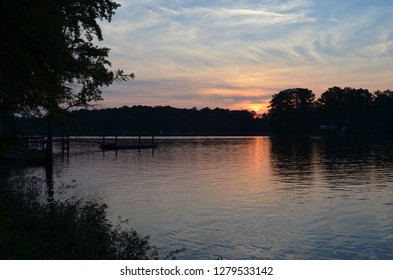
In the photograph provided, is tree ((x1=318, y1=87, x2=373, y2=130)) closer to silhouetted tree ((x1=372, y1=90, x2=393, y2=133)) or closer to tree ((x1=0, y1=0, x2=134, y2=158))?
silhouetted tree ((x1=372, y1=90, x2=393, y2=133))

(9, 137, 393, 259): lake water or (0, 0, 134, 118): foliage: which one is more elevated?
(0, 0, 134, 118): foliage

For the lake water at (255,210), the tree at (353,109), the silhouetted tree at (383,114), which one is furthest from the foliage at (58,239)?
the tree at (353,109)

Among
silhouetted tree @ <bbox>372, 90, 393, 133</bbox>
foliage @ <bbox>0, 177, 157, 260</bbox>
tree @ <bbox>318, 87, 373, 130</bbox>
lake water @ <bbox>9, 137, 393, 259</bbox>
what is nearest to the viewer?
foliage @ <bbox>0, 177, 157, 260</bbox>

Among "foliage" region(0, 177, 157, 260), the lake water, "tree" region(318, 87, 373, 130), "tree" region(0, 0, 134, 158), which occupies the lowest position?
the lake water

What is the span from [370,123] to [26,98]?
607ft

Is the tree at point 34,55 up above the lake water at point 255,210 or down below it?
above

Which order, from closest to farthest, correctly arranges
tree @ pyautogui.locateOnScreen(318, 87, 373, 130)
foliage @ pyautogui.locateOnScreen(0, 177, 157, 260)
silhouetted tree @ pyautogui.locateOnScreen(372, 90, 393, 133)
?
foliage @ pyautogui.locateOnScreen(0, 177, 157, 260)
silhouetted tree @ pyautogui.locateOnScreen(372, 90, 393, 133)
tree @ pyautogui.locateOnScreen(318, 87, 373, 130)

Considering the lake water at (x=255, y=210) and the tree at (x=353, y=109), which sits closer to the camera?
the lake water at (x=255, y=210)

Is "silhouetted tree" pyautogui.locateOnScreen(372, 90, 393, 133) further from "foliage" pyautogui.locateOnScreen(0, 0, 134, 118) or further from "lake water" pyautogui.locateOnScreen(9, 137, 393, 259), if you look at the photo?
"foliage" pyautogui.locateOnScreen(0, 0, 134, 118)

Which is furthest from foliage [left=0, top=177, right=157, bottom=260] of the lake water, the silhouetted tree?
the silhouetted tree

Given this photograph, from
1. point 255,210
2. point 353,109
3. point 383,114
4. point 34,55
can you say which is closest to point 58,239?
point 34,55

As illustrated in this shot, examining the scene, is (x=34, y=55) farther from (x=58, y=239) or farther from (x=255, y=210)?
(x=255, y=210)

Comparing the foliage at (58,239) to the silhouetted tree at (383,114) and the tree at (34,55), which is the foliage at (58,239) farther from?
the silhouetted tree at (383,114)

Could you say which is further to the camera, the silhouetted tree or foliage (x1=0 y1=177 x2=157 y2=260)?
the silhouetted tree
